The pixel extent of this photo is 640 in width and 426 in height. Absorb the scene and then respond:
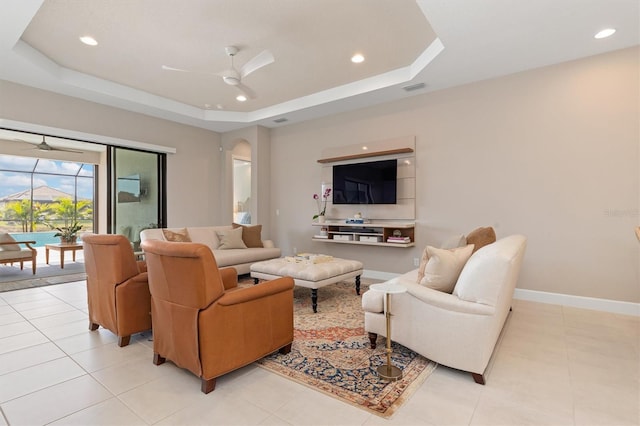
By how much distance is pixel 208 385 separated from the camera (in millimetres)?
1915

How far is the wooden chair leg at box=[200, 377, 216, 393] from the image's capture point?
6.27 ft

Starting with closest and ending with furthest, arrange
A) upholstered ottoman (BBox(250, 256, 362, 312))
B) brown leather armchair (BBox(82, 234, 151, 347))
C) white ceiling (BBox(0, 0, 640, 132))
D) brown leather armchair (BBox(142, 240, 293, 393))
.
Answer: brown leather armchair (BBox(142, 240, 293, 393))
brown leather armchair (BBox(82, 234, 151, 347))
white ceiling (BBox(0, 0, 640, 132))
upholstered ottoman (BBox(250, 256, 362, 312))

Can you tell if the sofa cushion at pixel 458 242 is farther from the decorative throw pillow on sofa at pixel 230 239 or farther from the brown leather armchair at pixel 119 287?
the decorative throw pillow on sofa at pixel 230 239

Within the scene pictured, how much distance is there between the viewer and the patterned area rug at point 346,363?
6.20 ft

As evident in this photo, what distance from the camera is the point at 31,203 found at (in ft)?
28.2

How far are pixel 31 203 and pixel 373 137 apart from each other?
9.41m

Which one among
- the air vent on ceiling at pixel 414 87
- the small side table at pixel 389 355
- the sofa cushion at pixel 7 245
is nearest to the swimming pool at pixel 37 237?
the sofa cushion at pixel 7 245

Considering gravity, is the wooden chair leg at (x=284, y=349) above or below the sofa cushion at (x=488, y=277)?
below

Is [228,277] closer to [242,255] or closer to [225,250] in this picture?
[242,255]

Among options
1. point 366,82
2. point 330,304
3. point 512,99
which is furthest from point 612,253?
point 366,82

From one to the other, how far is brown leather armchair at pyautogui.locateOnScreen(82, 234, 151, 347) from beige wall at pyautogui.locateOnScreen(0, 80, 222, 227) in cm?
318

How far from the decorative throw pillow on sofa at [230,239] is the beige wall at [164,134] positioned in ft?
5.44

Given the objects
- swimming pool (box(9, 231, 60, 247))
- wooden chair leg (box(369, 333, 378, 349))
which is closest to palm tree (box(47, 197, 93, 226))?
swimming pool (box(9, 231, 60, 247))

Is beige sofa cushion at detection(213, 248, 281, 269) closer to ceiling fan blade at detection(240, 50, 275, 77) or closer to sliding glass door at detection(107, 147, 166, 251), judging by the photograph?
sliding glass door at detection(107, 147, 166, 251)
